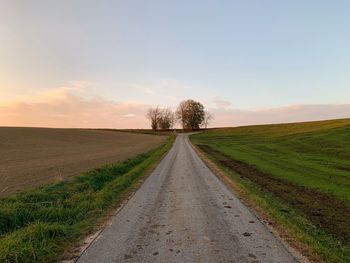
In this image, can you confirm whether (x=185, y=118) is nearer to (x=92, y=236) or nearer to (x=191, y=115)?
(x=191, y=115)

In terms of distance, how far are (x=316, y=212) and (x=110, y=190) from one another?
389 inches

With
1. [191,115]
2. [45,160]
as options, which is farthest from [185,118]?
[45,160]

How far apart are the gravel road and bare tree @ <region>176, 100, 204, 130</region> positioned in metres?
163

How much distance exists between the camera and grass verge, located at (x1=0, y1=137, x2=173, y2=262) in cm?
814

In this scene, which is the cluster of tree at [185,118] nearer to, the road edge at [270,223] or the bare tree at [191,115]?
the bare tree at [191,115]

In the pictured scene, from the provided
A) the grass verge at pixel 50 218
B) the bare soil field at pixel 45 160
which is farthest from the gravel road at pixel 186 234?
the bare soil field at pixel 45 160

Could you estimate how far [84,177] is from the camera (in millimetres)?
22062

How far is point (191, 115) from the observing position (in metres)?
178

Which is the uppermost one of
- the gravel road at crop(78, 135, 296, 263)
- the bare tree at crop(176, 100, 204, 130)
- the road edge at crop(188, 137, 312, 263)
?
the bare tree at crop(176, 100, 204, 130)

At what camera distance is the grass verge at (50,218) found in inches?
320

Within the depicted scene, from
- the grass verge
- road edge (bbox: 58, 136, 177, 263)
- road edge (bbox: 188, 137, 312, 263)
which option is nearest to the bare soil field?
the grass verge

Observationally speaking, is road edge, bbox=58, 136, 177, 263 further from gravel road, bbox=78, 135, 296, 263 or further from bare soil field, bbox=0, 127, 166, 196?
bare soil field, bbox=0, 127, 166, 196

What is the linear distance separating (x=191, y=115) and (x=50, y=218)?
549 ft

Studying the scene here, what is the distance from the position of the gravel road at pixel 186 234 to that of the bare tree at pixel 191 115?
536ft
